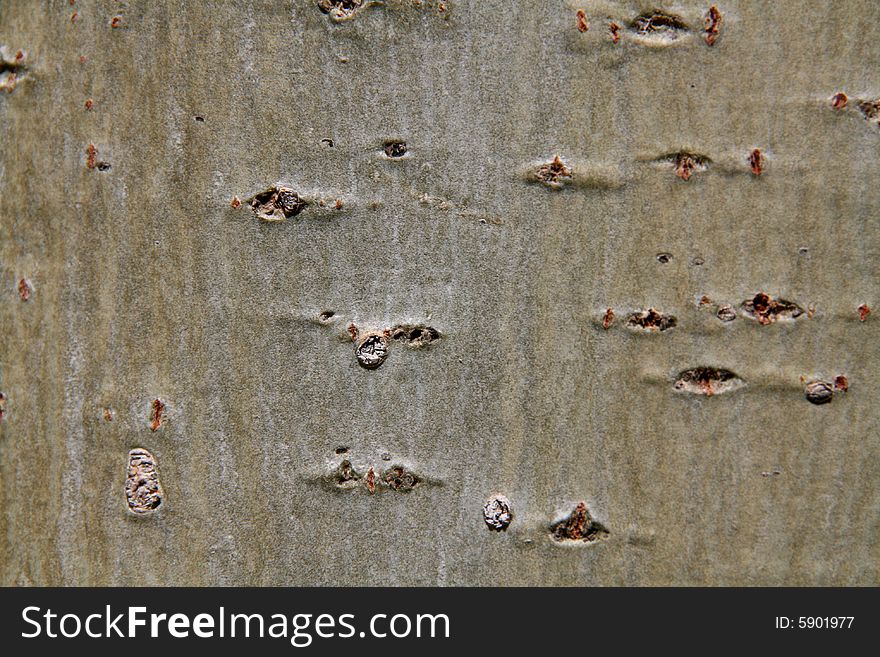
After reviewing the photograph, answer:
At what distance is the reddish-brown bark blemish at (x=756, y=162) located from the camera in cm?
78

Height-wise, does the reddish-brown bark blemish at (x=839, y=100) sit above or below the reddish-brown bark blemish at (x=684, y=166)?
above

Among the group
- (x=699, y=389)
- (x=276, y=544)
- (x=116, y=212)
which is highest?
(x=116, y=212)

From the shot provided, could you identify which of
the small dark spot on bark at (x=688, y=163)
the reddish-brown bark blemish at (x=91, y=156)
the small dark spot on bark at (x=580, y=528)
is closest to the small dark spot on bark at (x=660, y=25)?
the small dark spot on bark at (x=688, y=163)

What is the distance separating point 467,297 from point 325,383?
0.22 meters

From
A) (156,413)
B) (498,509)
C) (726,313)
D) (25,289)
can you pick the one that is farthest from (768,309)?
(25,289)

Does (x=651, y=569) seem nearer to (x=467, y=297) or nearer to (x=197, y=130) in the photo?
(x=467, y=297)

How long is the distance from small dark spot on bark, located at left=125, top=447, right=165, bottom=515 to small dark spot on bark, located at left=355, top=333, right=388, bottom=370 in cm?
31

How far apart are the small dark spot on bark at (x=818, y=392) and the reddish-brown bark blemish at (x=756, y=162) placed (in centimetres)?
28

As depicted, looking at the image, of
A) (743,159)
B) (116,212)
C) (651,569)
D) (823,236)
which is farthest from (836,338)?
(116,212)

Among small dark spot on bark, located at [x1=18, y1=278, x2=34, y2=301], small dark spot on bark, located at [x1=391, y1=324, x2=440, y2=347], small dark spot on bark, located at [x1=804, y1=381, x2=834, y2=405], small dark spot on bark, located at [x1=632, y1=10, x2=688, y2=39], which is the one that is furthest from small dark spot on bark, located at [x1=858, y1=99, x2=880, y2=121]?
small dark spot on bark, located at [x1=18, y1=278, x2=34, y2=301]

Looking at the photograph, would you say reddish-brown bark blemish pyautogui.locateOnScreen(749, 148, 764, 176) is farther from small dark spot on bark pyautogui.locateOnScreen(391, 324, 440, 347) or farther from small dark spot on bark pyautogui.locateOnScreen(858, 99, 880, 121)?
small dark spot on bark pyautogui.locateOnScreen(391, 324, 440, 347)

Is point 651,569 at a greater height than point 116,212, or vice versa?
point 116,212

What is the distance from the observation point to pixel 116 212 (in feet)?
2.66

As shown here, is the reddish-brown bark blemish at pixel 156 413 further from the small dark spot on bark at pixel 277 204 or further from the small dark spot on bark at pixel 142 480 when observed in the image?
the small dark spot on bark at pixel 277 204
